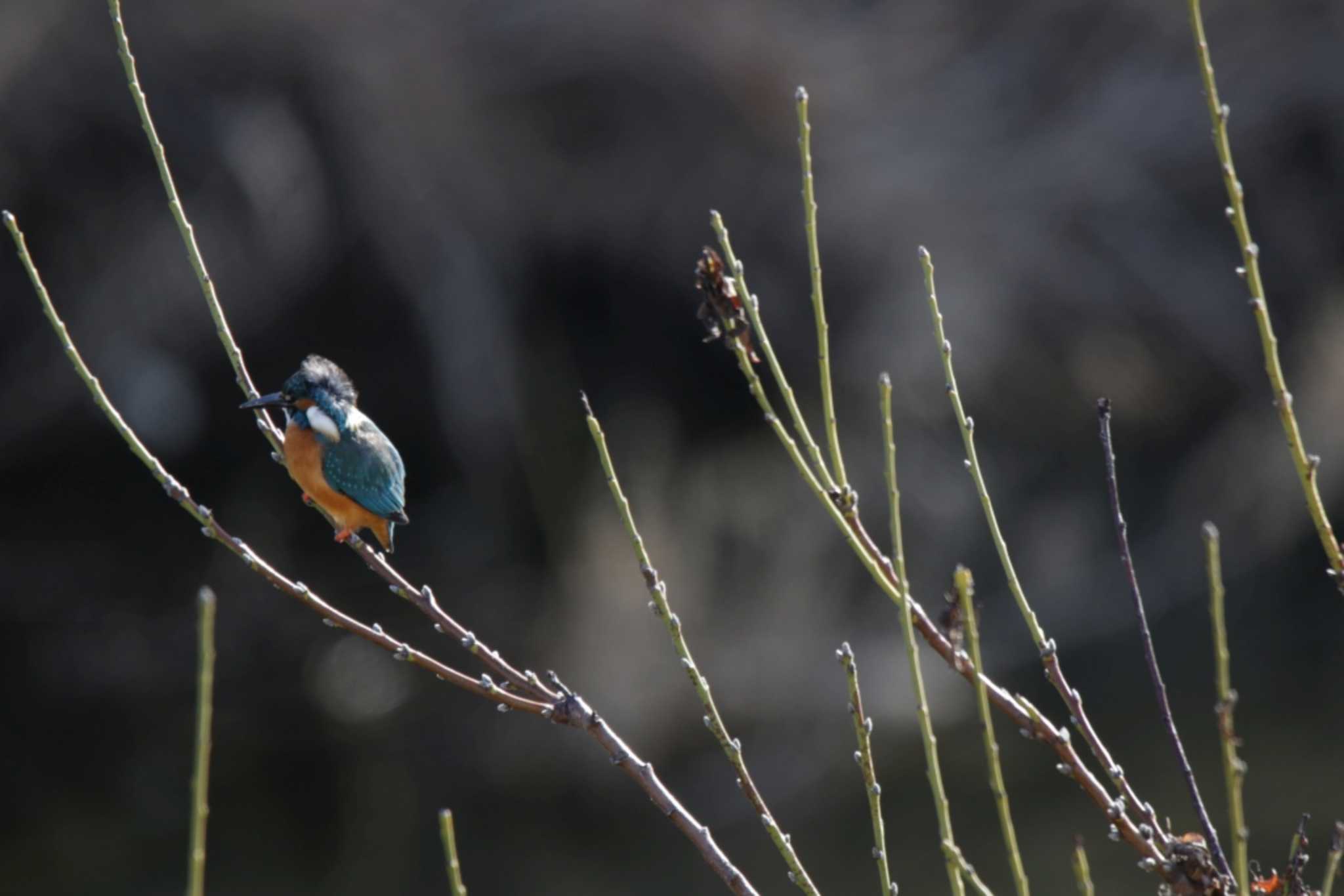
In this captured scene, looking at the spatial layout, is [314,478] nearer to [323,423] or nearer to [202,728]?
[323,423]

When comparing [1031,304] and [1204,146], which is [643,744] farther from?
[1204,146]

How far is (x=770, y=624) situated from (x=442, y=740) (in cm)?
209

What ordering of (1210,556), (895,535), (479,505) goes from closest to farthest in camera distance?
(1210,556) → (895,535) → (479,505)

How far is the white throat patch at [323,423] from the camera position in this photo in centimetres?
327

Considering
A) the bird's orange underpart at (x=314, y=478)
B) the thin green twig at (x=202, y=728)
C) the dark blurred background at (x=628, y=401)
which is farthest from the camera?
the dark blurred background at (x=628, y=401)

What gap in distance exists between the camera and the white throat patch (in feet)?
10.7

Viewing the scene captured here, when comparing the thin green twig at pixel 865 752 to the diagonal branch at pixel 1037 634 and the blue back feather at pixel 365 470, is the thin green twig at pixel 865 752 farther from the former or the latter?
the blue back feather at pixel 365 470

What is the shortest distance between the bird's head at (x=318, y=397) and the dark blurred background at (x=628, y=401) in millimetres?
5126

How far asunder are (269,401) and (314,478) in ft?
0.72

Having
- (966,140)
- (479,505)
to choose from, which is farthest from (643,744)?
(966,140)

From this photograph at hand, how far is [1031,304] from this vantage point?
869 centimetres

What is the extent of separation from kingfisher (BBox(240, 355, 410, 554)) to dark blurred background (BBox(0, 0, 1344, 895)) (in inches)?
202

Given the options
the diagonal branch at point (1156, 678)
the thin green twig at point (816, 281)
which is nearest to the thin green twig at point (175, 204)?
the thin green twig at point (816, 281)

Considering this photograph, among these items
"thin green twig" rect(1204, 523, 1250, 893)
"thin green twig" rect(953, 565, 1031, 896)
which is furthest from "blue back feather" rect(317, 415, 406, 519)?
"thin green twig" rect(1204, 523, 1250, 893)
